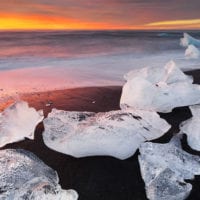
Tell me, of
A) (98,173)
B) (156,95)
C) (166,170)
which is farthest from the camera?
(156,95)

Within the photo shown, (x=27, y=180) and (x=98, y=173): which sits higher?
(x=27, y=180)

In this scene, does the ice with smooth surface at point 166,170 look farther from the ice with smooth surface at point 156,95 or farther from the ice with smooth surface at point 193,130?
the ice with smooth surface at point 156,95

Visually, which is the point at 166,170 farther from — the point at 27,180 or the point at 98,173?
the point at 27,180

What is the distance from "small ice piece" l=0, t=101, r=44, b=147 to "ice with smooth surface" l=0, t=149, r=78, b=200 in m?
0.41

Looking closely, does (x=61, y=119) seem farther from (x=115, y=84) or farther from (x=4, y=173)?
(x=115, y=84)

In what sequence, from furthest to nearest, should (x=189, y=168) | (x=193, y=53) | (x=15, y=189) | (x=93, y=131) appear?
(x=193, y=53)
(x=93, y=131)
(x=189, y=168)
(x=15, y=189)

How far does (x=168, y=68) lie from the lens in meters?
3.59

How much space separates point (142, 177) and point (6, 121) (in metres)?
1.06

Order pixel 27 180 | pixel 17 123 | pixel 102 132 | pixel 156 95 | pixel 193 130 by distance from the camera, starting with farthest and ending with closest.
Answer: pixel 156 95
pixel 17 123
pixel 193 130
pixel 102 132
pixel 27 180

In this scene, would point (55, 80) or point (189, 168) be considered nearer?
point (189, 168)

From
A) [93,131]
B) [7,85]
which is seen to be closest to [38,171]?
[93,131]

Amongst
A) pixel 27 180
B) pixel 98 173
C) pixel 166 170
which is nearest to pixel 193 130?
pixel 166 170

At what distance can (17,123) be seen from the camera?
2.32 metres

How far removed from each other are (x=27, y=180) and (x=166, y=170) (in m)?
0.72
